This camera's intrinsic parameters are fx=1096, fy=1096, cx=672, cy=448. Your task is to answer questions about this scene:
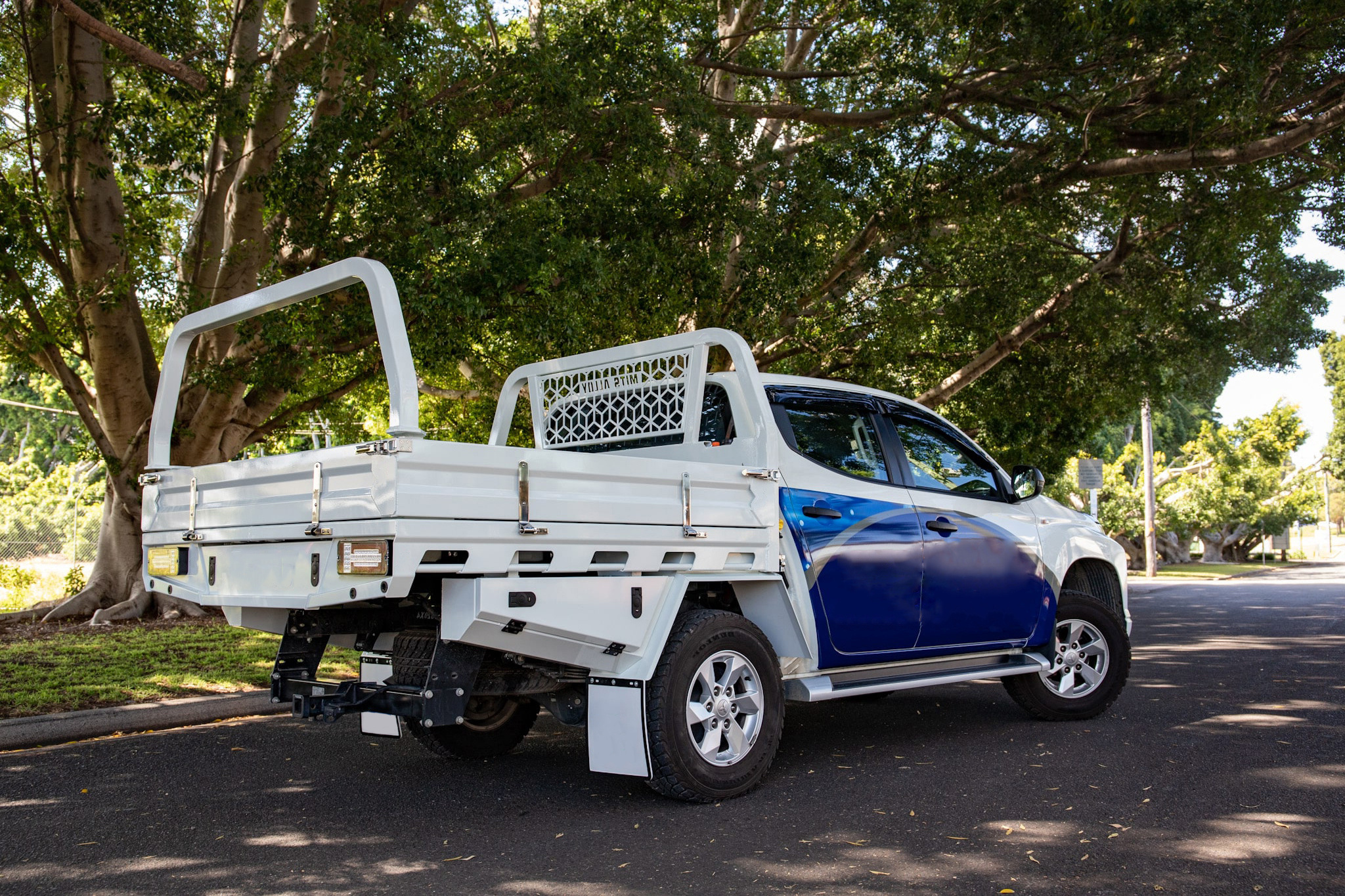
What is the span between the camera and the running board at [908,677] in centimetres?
579

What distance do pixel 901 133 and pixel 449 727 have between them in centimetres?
1031

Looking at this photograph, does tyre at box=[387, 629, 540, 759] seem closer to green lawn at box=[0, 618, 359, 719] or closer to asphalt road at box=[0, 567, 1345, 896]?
asphalt road at box=[0, 567, 1345, 896]

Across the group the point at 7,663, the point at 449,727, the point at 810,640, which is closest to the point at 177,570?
the point at 449,727

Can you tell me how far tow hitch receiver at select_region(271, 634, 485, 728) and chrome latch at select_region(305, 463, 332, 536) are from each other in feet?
2.31

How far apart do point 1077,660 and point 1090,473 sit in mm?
16578

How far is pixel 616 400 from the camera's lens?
6.69 meters

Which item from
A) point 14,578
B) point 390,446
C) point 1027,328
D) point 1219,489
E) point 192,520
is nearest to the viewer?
point 390,446

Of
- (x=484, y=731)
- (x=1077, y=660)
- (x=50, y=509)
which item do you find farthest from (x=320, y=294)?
(x=50, y=509)

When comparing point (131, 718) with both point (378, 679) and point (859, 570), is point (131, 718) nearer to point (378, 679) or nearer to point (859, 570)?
point (378, 679)

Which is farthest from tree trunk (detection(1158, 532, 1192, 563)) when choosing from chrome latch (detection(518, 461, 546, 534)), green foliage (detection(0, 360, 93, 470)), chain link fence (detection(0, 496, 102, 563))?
green foliage (detection(0, 360, 93, 470))

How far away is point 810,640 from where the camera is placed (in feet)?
19.1

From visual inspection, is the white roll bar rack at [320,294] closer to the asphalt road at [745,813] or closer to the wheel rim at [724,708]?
the asphalt road at [745,813]

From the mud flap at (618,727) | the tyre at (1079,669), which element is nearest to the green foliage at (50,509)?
the mud flap at (618,727)

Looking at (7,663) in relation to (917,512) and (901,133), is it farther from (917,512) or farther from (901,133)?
(901,133)
